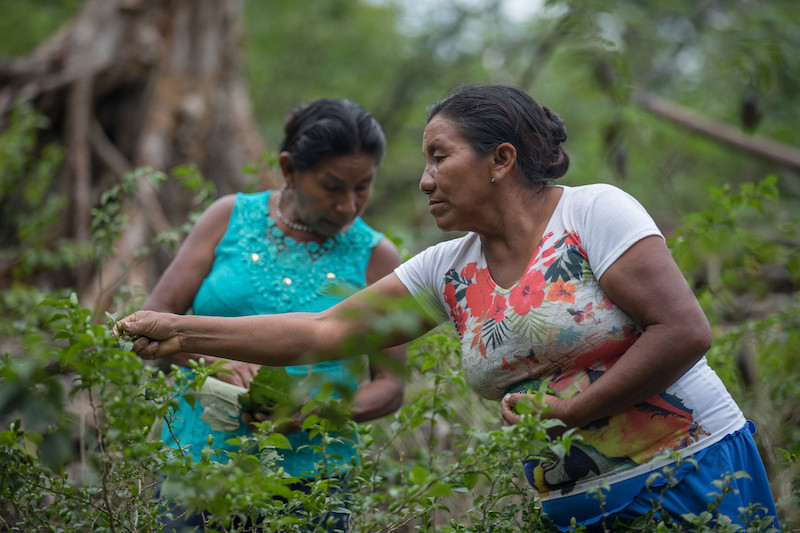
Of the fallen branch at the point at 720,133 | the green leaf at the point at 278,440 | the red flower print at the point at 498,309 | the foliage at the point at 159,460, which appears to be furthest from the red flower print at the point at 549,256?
the fallen branch at the point at 720,133

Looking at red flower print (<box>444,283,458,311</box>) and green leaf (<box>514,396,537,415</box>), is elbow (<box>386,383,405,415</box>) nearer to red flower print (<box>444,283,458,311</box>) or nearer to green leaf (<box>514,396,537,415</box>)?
A: red flower print (<box>444,283,458,311</box>)

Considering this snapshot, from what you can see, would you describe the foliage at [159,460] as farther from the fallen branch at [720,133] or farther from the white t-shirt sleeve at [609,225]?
the fallen branch at [720,133]

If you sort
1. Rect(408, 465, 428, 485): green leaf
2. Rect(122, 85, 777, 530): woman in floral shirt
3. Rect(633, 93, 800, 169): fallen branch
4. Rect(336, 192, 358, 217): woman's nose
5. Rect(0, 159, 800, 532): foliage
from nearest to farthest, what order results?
Rect(0, 159, 800, 532): foliage, Rect(408, 465, 428, 485): green leaf, Rect(122, 85, 777, 530): woman in floral shirt, Rect(336, 192, 358, 217): woman's nose, Rect(633, 93, 800, 169): fallen branch

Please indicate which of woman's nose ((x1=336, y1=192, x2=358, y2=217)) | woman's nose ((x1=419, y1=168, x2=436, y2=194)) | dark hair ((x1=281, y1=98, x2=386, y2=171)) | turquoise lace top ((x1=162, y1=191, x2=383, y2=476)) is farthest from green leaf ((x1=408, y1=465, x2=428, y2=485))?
dark hair ((x1=281, y1=98, x2=386, y2=171))

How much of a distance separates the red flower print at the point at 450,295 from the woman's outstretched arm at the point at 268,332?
3.4 inches

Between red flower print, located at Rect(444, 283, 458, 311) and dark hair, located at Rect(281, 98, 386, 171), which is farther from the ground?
dark hair, located at Rect(281, 98, 386, 171)

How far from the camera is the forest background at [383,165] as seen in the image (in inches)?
90.0

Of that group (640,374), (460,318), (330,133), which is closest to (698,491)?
(640,374)

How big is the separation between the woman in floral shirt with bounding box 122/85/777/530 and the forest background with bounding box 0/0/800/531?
228mm

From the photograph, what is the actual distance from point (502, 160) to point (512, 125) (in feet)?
0.31

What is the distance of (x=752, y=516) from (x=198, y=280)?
1.77 metres

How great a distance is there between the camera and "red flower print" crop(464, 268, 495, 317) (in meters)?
1.92

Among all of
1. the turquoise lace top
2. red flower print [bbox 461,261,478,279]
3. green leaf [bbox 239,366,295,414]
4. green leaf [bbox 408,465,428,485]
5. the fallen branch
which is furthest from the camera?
the fallen branch

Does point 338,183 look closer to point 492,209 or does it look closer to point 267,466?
point 492,209
